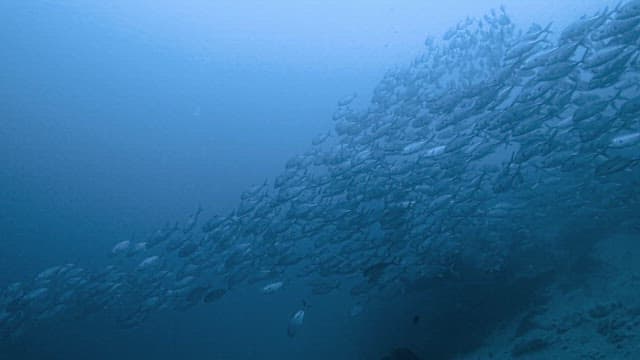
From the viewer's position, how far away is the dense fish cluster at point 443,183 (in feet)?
27.8

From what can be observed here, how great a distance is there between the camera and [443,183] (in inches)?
422

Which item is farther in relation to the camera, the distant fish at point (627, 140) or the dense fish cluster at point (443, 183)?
the dense fish cluster at point (443, 183)

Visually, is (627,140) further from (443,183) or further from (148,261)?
(148,261)

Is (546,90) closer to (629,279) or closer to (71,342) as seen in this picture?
(629,279)

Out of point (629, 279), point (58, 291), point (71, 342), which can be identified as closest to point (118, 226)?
point (71, 342)

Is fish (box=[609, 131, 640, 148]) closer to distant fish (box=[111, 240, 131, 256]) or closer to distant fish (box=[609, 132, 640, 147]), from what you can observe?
distant fish (box=[609, 132, 640, 147])

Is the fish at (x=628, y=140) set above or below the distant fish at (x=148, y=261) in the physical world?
below

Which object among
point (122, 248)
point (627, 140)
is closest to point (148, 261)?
point (122, 248)

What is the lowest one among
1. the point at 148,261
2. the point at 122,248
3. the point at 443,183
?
the point at 443,183

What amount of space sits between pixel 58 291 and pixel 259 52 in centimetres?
2901

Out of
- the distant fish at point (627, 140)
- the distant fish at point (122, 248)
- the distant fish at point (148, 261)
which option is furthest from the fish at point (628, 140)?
the distant fish at point (122, 248)

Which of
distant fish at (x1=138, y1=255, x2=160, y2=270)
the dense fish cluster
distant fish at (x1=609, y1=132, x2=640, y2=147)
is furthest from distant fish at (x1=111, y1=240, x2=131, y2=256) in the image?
distant fish at (x1=609, y1=132, x2=640, y2=147)

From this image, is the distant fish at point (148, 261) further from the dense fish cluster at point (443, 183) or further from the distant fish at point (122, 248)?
the distant fish at point (122, 248)

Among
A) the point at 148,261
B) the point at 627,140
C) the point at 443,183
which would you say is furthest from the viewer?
the point at 148,261
